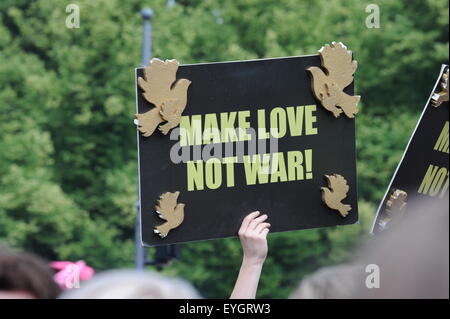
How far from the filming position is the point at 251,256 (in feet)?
10.8

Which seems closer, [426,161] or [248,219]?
[248,219]

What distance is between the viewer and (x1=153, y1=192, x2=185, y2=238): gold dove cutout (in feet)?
12.3

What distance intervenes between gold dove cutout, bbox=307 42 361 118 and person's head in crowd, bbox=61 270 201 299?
219cm

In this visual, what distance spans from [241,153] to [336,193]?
0.42m

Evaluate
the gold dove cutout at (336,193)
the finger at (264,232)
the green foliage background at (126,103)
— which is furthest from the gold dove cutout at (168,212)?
the green foliage background at (126,103)

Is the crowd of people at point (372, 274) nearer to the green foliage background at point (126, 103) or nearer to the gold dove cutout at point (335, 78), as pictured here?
the gold dove cutout at point (335, 78)

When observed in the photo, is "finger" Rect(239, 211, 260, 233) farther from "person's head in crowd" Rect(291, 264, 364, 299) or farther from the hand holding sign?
"person's head in crowd" Rect(291, 264, 364, 299)

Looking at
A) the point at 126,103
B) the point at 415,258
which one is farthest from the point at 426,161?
the point at 126,103

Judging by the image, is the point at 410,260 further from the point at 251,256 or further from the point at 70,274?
the point at 70,274

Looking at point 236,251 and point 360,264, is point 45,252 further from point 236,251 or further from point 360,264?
point 360,264

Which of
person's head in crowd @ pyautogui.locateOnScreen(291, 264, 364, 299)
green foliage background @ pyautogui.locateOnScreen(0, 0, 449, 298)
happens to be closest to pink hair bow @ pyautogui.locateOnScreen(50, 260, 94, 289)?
person's head in crowd @ pyautogui.locateOnScreen(291, 264, 364, 299)

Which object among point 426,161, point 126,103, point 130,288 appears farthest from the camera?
point 126,103

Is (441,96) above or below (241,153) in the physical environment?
above

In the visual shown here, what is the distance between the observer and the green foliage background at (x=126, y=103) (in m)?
18.8
